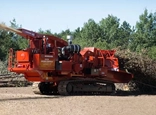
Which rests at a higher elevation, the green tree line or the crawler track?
the green tree line

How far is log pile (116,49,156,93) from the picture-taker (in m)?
22.4

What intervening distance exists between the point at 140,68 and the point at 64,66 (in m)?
6.17

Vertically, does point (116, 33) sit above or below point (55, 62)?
above

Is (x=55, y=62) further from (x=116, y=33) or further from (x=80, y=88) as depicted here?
(x=116, y=33)

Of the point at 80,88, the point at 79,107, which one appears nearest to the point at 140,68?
the point at 80,88

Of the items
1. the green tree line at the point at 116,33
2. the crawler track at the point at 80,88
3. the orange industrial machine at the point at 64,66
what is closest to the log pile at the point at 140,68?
the orange industrial machine at the point at 64,66

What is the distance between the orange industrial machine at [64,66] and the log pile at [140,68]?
135cm

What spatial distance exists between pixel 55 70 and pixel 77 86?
152 cm

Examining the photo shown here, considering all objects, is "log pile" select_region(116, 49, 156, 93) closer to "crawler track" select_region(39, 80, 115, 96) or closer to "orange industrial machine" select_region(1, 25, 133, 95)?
"orange industrial machine" select_region(1, 25, 133, 95)

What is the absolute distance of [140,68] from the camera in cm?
2280

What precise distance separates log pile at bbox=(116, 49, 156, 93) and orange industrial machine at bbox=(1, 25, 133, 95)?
1.35 meters

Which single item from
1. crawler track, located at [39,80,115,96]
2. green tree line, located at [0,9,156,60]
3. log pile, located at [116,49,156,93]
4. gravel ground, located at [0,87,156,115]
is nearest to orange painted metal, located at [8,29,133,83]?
crawler track, located at [39,80,115,96]

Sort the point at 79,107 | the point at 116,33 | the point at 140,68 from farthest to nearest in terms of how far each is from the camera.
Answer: the point at 116,33 < the point at 140,68 < the point at 79,107

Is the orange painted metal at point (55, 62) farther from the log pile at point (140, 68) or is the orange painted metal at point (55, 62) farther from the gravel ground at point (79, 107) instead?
the gravel ground at point (79, 107)
